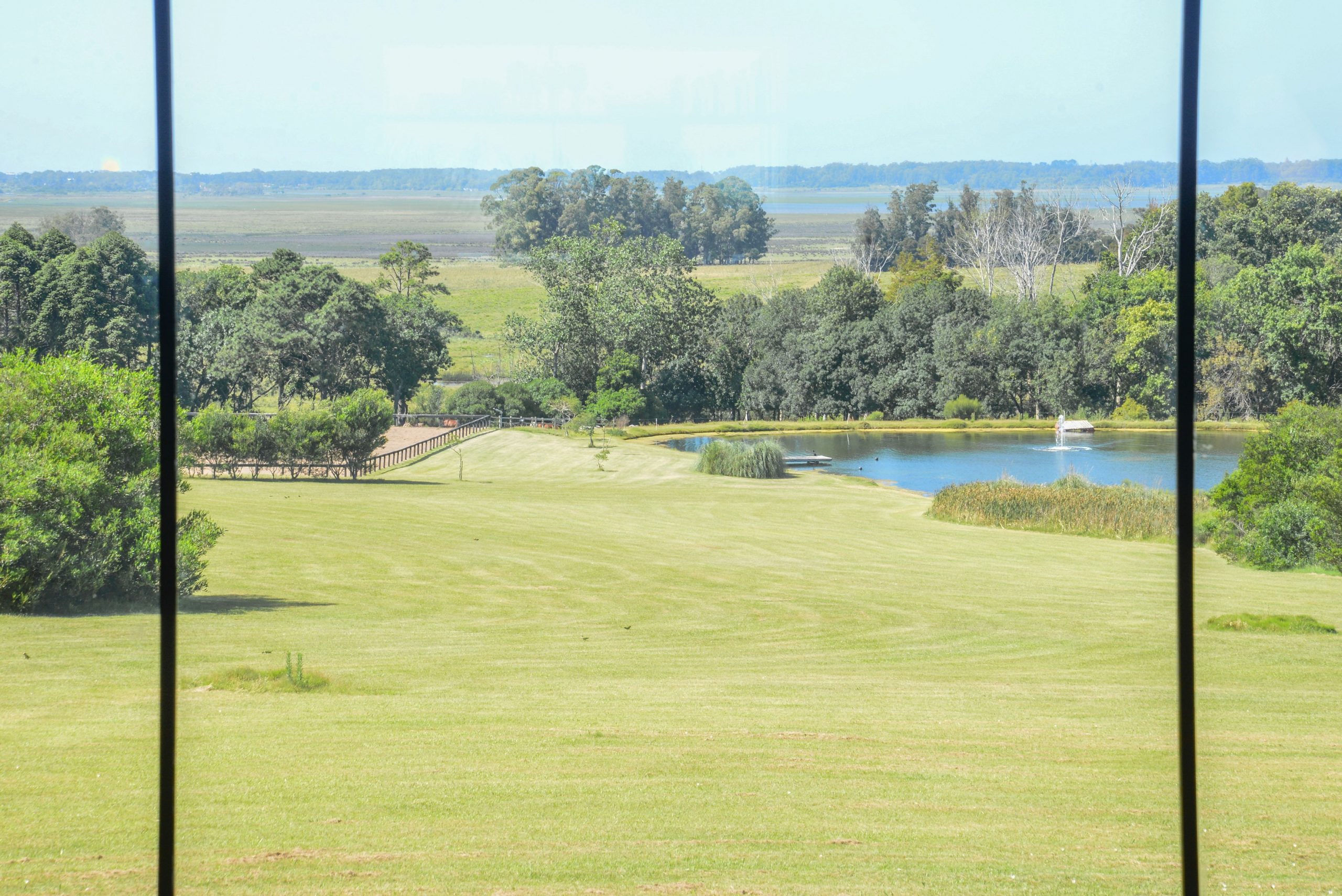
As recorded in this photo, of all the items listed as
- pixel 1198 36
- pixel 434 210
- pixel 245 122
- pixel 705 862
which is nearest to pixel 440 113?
pixel 434 210

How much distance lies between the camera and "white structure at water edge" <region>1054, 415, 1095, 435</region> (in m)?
28.3

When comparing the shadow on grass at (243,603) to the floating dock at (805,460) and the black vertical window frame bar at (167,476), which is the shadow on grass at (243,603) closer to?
the black vertical window frame bar at (167,476)

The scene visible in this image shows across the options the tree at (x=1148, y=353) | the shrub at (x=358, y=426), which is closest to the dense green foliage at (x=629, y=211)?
the shrub at (x=358, y=426)

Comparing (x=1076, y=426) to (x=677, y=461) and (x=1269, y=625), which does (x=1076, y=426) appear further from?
(x=1269, y=625)

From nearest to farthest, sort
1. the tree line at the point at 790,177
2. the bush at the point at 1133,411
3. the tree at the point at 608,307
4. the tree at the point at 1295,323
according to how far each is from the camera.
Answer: the tree line at the point at 790,177
the tree at the point at 1295,323
the bush at the point at 1133,411
the tree at the point at 608,307

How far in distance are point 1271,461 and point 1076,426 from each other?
1076cm

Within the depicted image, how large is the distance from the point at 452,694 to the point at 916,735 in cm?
338

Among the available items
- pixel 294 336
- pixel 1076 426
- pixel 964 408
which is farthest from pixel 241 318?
pixel 1076 426

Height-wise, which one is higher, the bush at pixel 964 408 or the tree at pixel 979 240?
the tree at pixel 979 240

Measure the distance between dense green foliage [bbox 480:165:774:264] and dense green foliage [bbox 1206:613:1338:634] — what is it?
25506 mm

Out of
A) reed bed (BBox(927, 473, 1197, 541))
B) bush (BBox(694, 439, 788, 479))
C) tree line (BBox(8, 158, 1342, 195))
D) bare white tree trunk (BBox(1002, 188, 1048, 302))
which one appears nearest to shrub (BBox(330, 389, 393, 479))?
tree line (BBox(8, 158, 1342, 195))

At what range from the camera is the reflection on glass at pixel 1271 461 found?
5.42 m

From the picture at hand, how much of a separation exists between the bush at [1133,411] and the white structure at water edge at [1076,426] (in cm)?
99

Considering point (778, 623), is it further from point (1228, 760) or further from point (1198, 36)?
point (1198, 36)
